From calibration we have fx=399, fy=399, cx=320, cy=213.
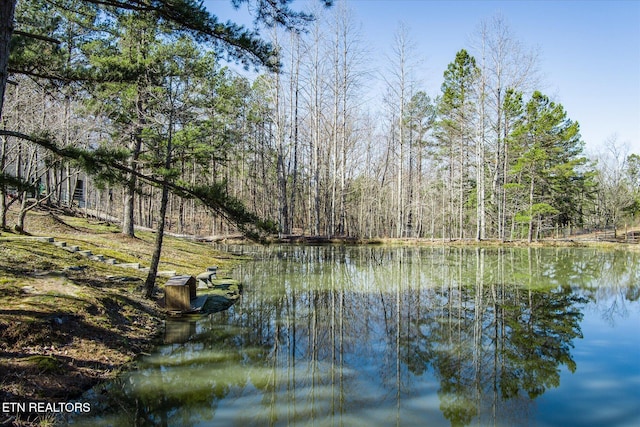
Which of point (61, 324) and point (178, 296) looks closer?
point (61, 324)

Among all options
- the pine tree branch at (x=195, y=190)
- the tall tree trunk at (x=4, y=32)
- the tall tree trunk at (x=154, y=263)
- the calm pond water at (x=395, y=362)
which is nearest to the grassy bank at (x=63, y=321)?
the tall tree trunk at (x=154, y=263)

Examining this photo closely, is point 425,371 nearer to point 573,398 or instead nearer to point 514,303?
point 573,398

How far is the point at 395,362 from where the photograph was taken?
565 centimetres

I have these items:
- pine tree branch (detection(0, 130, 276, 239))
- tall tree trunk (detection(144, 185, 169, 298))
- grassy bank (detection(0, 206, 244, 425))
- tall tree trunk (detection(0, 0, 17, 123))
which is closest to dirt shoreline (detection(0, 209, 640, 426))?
grassy bank (detection(0, 206, 244, 425))

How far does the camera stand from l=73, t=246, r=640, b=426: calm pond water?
13.8ft

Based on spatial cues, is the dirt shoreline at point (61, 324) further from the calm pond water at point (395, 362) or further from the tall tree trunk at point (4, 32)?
the tall tree trunk at point (4, 32)

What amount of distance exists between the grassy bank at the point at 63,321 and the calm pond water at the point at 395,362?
1.53 ft

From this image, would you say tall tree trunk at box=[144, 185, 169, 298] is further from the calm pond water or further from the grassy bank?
the calm pond water

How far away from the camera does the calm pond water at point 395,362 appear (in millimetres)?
4215

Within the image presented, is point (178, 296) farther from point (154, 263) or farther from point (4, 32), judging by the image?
point (4, 32)

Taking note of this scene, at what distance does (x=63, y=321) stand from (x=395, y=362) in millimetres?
4826

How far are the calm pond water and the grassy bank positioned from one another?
47 cm

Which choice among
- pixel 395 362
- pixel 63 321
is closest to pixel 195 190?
pixel 63 321

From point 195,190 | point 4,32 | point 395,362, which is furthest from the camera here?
point 195,190
